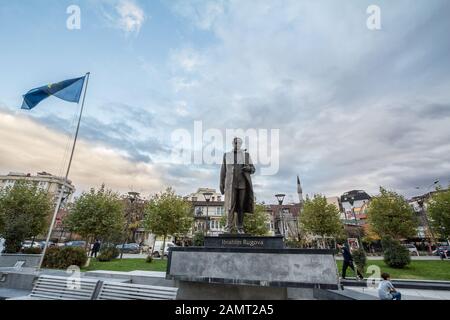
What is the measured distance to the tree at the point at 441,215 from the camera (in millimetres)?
25125

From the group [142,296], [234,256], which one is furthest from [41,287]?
[234,256]

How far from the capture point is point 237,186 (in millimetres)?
8039

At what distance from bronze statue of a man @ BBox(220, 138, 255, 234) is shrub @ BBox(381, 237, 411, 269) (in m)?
12.2

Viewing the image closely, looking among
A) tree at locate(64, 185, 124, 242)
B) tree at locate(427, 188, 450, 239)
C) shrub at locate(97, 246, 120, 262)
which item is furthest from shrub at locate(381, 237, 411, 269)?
tree at locate(64, 185, 124, 242)

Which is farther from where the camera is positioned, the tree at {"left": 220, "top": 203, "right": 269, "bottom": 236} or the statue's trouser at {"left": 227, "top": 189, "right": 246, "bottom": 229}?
the tree at {"left": 220, "top": 203, "right": 269, "bottom": 236}

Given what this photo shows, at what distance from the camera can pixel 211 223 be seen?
4888cm

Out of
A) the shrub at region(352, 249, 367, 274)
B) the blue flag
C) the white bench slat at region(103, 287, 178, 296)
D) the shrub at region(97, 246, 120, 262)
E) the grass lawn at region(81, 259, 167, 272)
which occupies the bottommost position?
the grass lawn at region(81, 259, 167, 272)

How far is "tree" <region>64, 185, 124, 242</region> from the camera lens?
66.9 ft

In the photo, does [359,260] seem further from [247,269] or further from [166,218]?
[166,218]

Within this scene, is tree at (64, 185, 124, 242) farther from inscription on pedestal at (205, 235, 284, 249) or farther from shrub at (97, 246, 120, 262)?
inscription on pedestal at (205, 235, 284, 249)

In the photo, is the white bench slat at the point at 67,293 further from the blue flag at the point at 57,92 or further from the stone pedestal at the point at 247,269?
the blue flag at the point at 57,92
